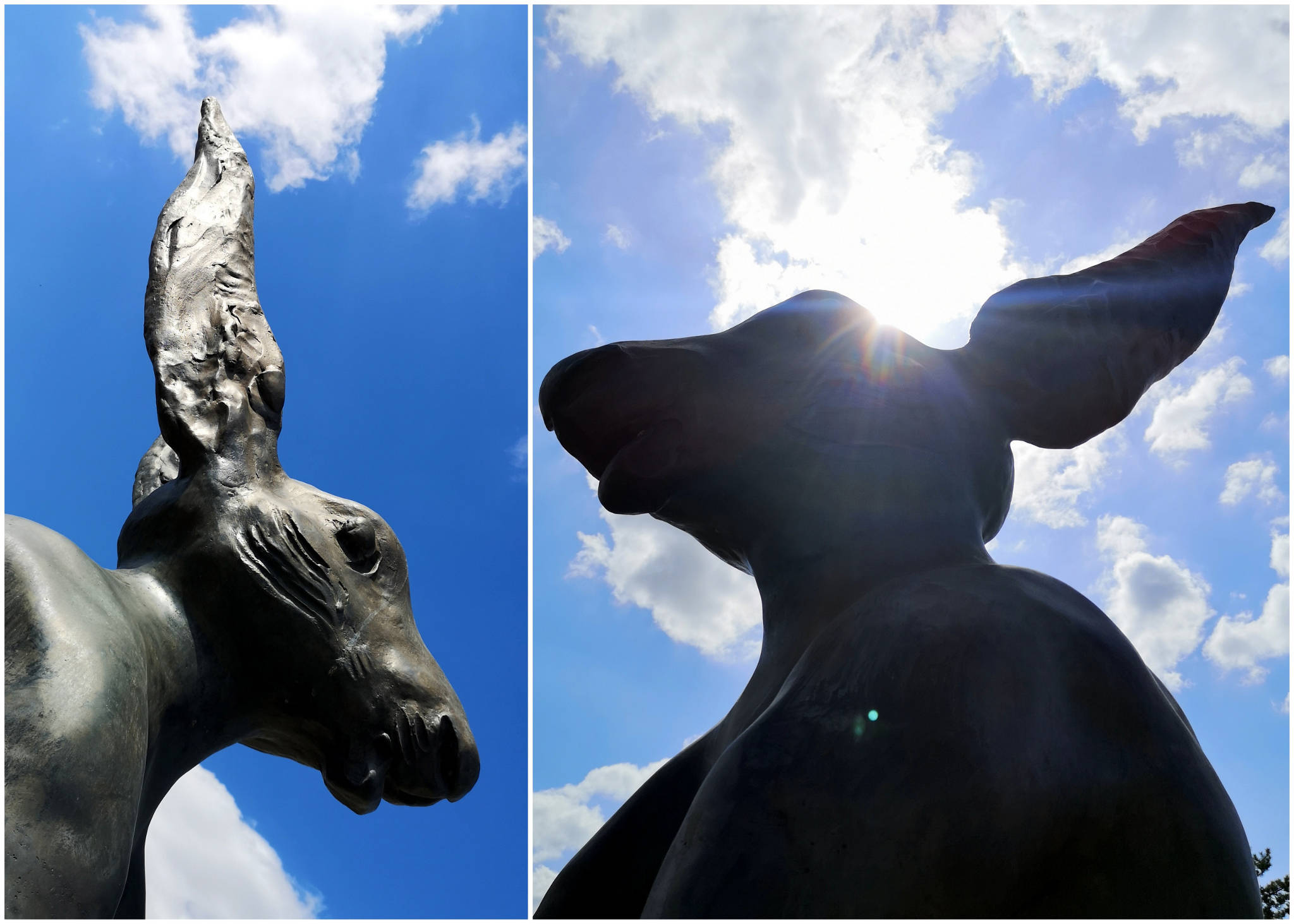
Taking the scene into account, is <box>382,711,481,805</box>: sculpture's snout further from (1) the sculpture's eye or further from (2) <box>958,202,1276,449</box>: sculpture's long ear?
(2) <box>958,202,1276,449</box>: sculpture's long ear

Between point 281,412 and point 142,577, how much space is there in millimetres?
642

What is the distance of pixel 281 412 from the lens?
3.29 m

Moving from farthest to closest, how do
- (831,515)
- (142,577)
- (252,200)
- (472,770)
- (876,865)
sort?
1. (252,200)
2. (472,770)
3. (142,577)
4. (831,515)
5. (876,865)

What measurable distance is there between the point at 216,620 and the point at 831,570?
152 centimetres

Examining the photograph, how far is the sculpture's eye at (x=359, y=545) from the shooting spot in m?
3.12

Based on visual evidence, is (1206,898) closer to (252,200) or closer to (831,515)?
(831,515)

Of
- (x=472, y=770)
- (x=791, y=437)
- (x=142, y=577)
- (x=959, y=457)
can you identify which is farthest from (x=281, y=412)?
(x=959, y=457)

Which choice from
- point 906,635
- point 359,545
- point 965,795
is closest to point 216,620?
point 359,545

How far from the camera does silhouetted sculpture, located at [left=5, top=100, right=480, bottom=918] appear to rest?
239cm

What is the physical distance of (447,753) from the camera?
3090 millimetres

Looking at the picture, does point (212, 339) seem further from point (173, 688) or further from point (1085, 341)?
point (1085, 341)

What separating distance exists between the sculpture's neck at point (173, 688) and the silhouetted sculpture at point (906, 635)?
3.13ft

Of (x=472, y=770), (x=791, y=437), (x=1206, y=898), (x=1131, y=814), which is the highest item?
(x=791, y=437)

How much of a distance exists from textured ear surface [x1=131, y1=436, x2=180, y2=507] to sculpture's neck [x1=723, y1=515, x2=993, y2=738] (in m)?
1.98
